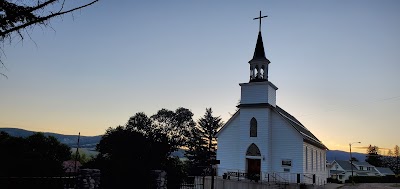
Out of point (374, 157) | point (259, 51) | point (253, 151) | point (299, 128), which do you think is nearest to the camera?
point (253, 151)

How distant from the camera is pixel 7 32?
4.05 meters

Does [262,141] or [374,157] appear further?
[374,157]

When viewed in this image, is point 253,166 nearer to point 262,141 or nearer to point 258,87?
point 262,141

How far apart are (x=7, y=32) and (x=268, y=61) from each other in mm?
30703

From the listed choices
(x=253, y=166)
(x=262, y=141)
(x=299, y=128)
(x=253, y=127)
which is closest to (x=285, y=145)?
(x=262, y=141)

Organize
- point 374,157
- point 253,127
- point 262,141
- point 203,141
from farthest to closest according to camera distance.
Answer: point 374,157 < point 203,141 < point 253,127 < point 262,141

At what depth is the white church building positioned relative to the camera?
100ft

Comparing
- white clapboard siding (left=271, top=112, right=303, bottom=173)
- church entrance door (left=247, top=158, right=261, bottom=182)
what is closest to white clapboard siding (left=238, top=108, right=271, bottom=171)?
church entrance door (left=247, top=158, right=261, bottom=182)

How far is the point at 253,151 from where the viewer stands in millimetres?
31641

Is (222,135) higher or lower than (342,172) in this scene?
higher

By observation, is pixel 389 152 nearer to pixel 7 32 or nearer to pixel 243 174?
pixel 243 174

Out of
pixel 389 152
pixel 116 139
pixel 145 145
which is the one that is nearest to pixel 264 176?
pixel 145 145

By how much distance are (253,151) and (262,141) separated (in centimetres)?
133

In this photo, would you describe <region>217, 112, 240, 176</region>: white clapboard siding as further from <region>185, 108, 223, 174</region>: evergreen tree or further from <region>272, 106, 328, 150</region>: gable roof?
<region>185, 108, 223, 174</region>: evergreen tree
